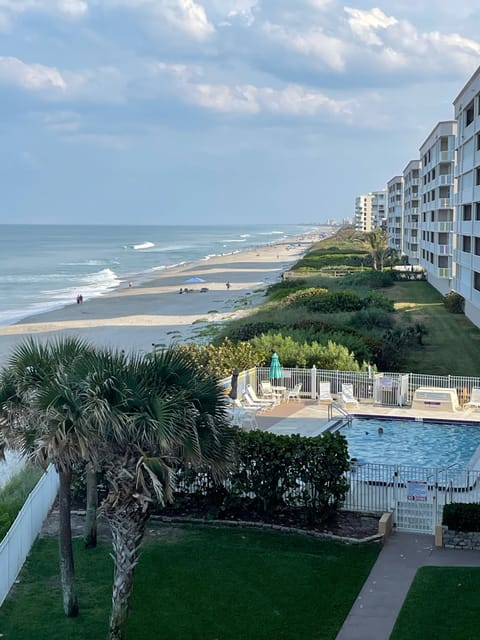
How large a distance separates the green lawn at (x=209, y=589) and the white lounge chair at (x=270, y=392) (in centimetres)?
1105

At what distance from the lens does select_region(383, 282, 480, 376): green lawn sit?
1262 inches

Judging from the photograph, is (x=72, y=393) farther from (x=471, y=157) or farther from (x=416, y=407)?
(x=471, y=157)

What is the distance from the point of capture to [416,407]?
2491 centimetres

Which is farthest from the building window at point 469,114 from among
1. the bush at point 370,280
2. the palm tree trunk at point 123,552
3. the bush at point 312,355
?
the palm tree trunk at point 123,552

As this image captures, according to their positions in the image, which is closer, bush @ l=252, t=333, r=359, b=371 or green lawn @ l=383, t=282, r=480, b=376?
bush @ l=252, t=333, r=359, b=371

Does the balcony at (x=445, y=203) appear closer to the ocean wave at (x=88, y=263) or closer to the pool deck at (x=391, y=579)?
the pool deck at (x=391, y=579)

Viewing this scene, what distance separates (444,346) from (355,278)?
30.0 meters

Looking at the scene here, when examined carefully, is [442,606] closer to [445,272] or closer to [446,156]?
[445,272]

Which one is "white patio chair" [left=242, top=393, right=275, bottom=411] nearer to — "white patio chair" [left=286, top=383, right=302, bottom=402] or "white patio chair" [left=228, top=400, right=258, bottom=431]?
"white patio chair" [left=286, top=383, right=302, bottom=402]

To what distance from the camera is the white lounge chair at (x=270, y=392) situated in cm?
2570

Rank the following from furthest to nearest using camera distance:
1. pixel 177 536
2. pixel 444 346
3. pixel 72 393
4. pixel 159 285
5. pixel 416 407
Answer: pixel 159 285
pixel 444 346
pixel 416 407
pixel 177 536
pixel 72 393

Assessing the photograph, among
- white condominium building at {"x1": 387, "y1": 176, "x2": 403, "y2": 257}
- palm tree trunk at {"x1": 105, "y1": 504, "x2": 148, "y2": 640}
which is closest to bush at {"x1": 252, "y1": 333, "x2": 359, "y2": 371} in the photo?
palm tree trunk at {"x1": 105, "y1": 504, "x2": 148, "y2": 640}

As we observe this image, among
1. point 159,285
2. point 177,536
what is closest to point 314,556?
point 177,536

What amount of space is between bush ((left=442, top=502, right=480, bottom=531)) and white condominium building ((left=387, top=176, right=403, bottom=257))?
9771 centimetres
